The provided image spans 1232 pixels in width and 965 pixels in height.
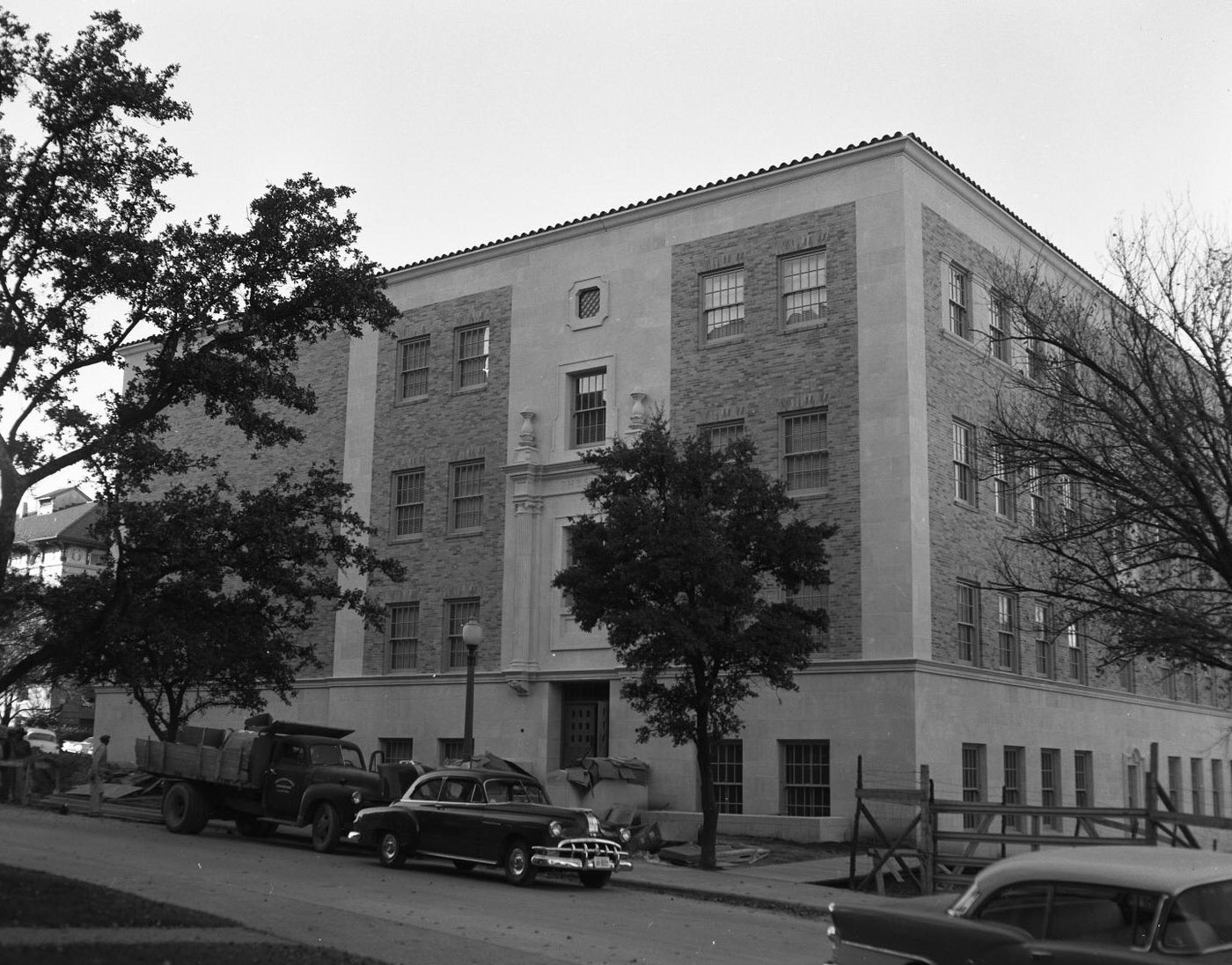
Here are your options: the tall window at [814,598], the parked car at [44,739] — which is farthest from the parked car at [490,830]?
the parked car at [44,739]

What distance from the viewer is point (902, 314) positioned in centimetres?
2795

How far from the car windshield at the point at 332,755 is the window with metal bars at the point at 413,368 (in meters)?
14.5

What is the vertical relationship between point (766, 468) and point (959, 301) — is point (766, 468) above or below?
below

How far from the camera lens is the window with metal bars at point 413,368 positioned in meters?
36.9

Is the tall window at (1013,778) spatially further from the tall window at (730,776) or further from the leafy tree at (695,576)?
the leafy tree at (695,576)

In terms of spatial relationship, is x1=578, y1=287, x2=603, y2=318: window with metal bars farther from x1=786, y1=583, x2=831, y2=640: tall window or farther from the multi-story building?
x1=786, y1=583, x2=831, y2=640: tall window

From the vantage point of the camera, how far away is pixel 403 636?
35.9m

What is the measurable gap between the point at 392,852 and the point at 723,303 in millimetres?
16291

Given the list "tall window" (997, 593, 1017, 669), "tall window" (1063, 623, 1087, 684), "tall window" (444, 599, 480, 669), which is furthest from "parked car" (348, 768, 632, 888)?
"tall window" (1063, 623, 1087, 684)

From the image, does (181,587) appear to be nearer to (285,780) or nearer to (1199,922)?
(285,780)

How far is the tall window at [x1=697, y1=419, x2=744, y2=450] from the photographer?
2995 centimetres

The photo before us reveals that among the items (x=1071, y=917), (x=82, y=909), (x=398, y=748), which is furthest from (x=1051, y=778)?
(x=1071, y=917)

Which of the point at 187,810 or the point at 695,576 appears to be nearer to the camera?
the point at 695,576

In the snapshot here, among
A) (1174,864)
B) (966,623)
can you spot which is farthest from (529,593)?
(1174,864)
